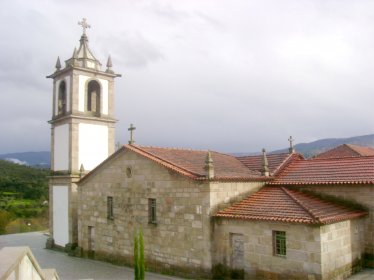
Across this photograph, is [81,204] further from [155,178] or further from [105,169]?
[155,178]

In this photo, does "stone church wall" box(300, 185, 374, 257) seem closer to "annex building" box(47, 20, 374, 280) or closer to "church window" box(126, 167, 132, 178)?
"annex building" box(47, 20, 374, 280)

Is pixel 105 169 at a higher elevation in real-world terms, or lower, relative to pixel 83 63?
lower

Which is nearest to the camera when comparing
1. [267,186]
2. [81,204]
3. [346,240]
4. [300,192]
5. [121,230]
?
[346,240]

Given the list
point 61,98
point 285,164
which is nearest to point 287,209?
point 285,164

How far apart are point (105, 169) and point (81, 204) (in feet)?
11.0

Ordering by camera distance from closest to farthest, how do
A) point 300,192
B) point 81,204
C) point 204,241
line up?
point 204,241, point 300,192, point 81,204

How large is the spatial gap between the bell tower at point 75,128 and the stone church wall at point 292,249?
11.8 meters

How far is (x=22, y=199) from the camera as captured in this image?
172 feet

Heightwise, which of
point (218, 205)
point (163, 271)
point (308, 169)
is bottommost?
point (163, 271)

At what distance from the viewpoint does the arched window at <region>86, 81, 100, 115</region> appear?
2620 centimetres

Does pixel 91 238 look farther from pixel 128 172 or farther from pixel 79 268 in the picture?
pixel 128 172

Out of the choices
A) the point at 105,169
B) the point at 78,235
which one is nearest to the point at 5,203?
the point at 78,235

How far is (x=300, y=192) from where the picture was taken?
694 inches

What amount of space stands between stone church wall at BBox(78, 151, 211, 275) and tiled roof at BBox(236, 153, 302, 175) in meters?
5.28
